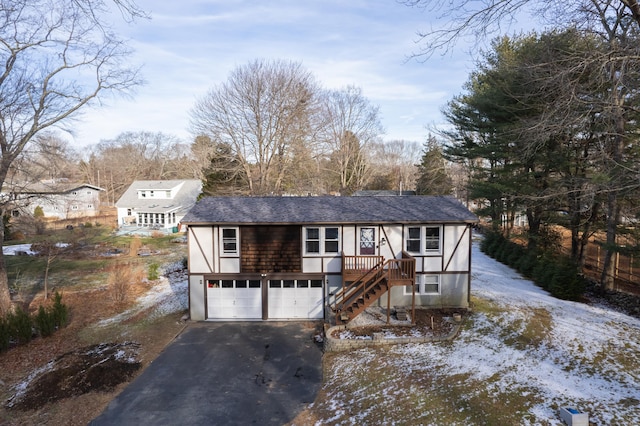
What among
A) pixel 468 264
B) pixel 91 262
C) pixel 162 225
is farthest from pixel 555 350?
pixel 162 225

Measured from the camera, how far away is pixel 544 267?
62.4ft

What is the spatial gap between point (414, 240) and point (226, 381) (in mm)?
9371

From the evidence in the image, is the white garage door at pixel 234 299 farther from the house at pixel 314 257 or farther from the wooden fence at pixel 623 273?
the wooden fence at pixel 623 273

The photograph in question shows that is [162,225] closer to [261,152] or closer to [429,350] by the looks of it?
[261,152]

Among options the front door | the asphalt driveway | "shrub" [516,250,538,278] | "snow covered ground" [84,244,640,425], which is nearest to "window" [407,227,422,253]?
the front door

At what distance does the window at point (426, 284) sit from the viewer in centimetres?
1623

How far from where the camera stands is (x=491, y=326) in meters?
13.7

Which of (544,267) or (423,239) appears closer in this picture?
(423,239)

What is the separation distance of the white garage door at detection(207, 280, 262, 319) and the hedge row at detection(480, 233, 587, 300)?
13784 millimetres

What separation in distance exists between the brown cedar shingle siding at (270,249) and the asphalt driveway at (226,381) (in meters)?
2.61

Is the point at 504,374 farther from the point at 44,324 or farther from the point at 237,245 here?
the point at 44,324

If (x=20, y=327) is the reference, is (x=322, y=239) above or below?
above

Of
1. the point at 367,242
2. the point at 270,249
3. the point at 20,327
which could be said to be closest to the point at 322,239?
the point at 367,242

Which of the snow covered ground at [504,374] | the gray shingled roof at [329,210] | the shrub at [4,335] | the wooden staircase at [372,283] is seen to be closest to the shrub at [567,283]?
the snow covered ground at [504,374]
